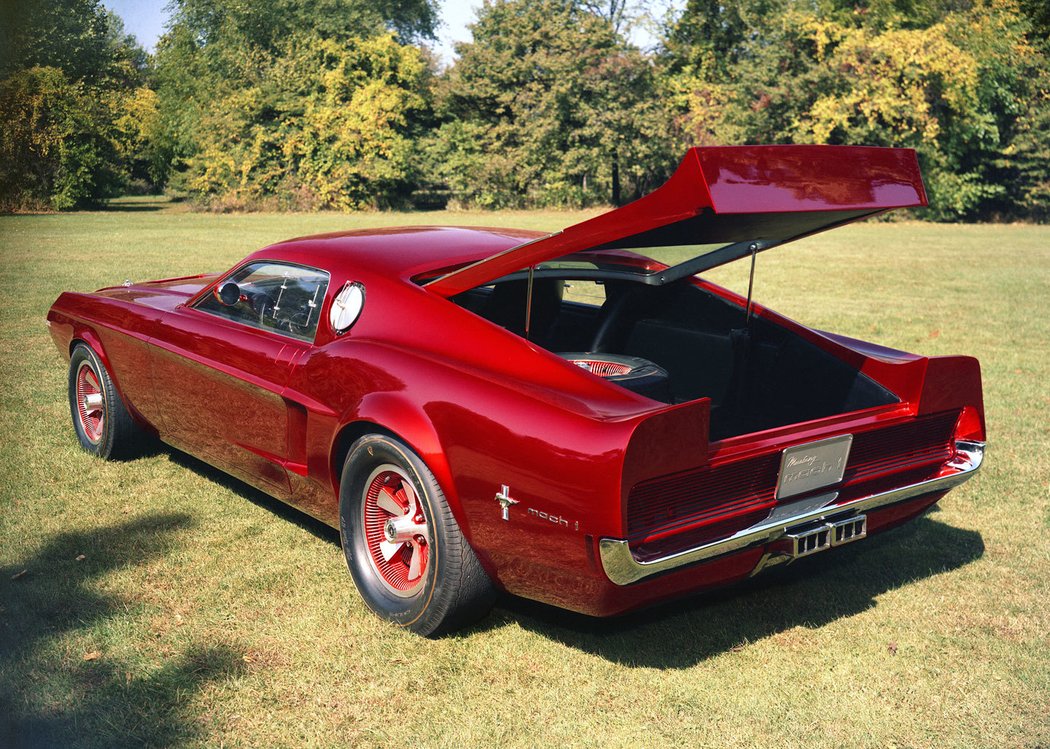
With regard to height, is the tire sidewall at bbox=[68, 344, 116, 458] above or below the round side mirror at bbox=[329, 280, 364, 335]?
below

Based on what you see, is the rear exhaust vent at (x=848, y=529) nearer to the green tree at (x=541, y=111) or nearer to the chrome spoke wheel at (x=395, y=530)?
the chrome spoke wheel at (x=395, y=530)

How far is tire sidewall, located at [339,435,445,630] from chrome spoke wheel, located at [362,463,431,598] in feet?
0.08

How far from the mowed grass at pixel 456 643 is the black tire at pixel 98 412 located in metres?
0.10

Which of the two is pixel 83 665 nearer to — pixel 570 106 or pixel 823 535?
pixel 823 535

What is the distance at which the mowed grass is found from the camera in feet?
9.76

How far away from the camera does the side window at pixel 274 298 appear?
4.07 meters

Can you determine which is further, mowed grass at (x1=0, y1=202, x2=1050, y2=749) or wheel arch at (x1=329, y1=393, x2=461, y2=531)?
wheel arch at (x1=329, y1=393, x2=461, y2=531)

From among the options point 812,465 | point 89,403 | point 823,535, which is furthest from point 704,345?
point 89,403

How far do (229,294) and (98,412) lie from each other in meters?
1.68

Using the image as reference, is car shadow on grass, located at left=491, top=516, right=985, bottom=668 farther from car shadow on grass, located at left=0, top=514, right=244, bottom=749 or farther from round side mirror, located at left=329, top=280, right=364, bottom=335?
round side mirror, located at left=329, top=280, right=364, bottom=335

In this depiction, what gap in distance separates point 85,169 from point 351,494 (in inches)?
1249

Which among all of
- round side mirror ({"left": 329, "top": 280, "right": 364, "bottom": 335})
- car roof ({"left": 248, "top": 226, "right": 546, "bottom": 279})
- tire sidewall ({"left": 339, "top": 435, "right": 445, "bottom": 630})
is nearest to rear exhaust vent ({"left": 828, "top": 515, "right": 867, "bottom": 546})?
tire sidewall ({"left": 339, "top": 435, "right": 445, "bottom": 630})

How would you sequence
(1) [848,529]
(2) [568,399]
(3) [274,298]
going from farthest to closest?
1. (3) [274,298]
2. (1) [848,529]
3. (2) [568,399]

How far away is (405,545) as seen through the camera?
3.63 meters
